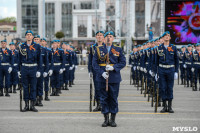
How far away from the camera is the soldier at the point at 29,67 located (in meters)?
10.9

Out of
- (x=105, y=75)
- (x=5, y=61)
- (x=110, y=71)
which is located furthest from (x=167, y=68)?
(x=5, y=61)

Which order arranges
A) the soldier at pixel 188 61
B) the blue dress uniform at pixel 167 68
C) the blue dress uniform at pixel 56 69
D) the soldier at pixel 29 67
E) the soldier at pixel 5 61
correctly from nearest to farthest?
the soldier at pixel 29 67 < the blue dress uniform at pixel 167 68 < the blue dress uniform at pixel 56 69 < the soldier at pixel 5 61 < the soldier at pixel 188 61

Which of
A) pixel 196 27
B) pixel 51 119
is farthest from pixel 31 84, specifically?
pixel 196 27

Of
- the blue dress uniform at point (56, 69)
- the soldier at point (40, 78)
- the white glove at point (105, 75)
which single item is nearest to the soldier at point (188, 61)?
the blue dress uniform at point (56, 69)

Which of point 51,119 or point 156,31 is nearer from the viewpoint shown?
point 51,119

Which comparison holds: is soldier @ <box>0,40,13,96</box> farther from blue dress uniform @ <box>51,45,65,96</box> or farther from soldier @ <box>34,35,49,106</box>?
soldier @ <box>34,35,49,106</box>

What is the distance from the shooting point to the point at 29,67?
36.0 feet

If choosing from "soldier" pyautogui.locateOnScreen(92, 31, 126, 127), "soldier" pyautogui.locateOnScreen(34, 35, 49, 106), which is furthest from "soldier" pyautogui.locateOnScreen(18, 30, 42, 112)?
"soldier" pyautogui.locateOnScreen(92, 31, 126, 127)

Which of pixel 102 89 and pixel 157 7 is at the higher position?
pixel 157 7

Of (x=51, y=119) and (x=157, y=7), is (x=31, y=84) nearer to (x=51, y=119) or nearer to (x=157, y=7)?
(x=51, y=119)

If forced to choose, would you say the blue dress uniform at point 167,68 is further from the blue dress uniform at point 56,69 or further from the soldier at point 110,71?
the blue dress uniform at point 56,69

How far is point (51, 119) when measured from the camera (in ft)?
31.3

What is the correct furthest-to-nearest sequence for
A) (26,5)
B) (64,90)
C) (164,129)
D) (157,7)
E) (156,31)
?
(26,5) → (157,7) → (156,31) → (64,90) → (164,129)

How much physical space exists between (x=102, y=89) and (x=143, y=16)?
197 feet
